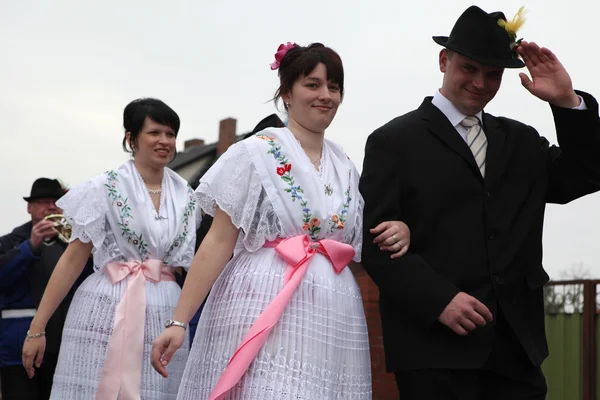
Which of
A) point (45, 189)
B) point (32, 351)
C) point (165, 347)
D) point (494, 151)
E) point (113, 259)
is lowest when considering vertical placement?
point (32, 351)

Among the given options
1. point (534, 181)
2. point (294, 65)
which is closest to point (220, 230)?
point (294, 65)

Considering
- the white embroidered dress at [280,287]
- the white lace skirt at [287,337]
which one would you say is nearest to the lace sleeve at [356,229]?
the white embroidered dress at [280,287]

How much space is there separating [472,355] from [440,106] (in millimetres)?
1005

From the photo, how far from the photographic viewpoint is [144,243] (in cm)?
526

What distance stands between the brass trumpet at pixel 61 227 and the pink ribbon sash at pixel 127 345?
1836 mm

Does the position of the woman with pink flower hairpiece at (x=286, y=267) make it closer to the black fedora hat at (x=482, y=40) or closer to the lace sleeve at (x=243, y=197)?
the lace sleeve at (x=243, y=197)

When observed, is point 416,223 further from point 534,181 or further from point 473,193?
point 534,181

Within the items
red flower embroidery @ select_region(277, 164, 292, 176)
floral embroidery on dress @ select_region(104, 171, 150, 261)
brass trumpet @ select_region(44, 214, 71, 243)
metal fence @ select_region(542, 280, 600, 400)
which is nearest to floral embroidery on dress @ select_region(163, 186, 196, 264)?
floral embroidery on dress @ select_region(104, 171, 150, 261)

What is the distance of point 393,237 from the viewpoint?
354 cm

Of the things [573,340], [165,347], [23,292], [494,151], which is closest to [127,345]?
[165,347]

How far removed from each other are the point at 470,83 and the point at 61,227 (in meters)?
4.13

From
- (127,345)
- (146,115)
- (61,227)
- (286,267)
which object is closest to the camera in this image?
(286,267)

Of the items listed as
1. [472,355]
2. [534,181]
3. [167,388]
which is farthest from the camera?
[167,388]

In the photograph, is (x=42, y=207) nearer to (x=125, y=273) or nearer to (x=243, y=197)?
(x=125, y=273)
